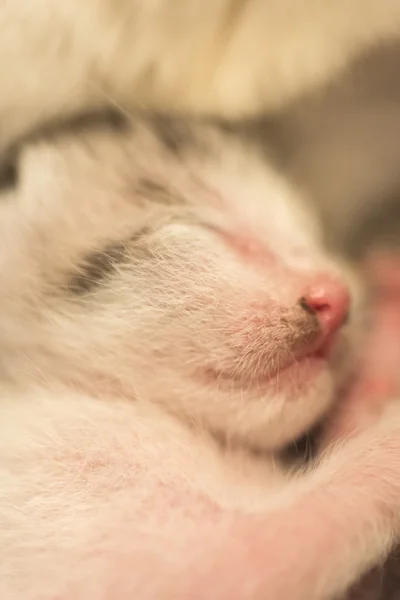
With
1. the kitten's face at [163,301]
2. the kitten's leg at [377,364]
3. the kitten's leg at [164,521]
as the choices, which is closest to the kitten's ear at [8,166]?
the kitten's face at [163,301]

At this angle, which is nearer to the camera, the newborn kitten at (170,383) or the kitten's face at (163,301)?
the newborn kitten at (170,383)

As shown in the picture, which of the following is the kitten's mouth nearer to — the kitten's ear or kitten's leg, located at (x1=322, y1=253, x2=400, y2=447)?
kitten's leg, located at (x1=322, y1=253, x2=400, y2=447)

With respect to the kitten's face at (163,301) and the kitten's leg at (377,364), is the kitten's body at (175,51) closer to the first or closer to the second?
the kitten's face at (163,301)

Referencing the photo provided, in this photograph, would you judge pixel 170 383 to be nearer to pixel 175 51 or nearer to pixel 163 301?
pixel 163 301

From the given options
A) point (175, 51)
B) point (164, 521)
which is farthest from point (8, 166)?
point (164, 521)

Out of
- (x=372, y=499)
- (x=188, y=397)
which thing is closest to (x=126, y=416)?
(x=188, y=397)

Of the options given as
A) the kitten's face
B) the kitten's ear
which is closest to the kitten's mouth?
the kitten's face
